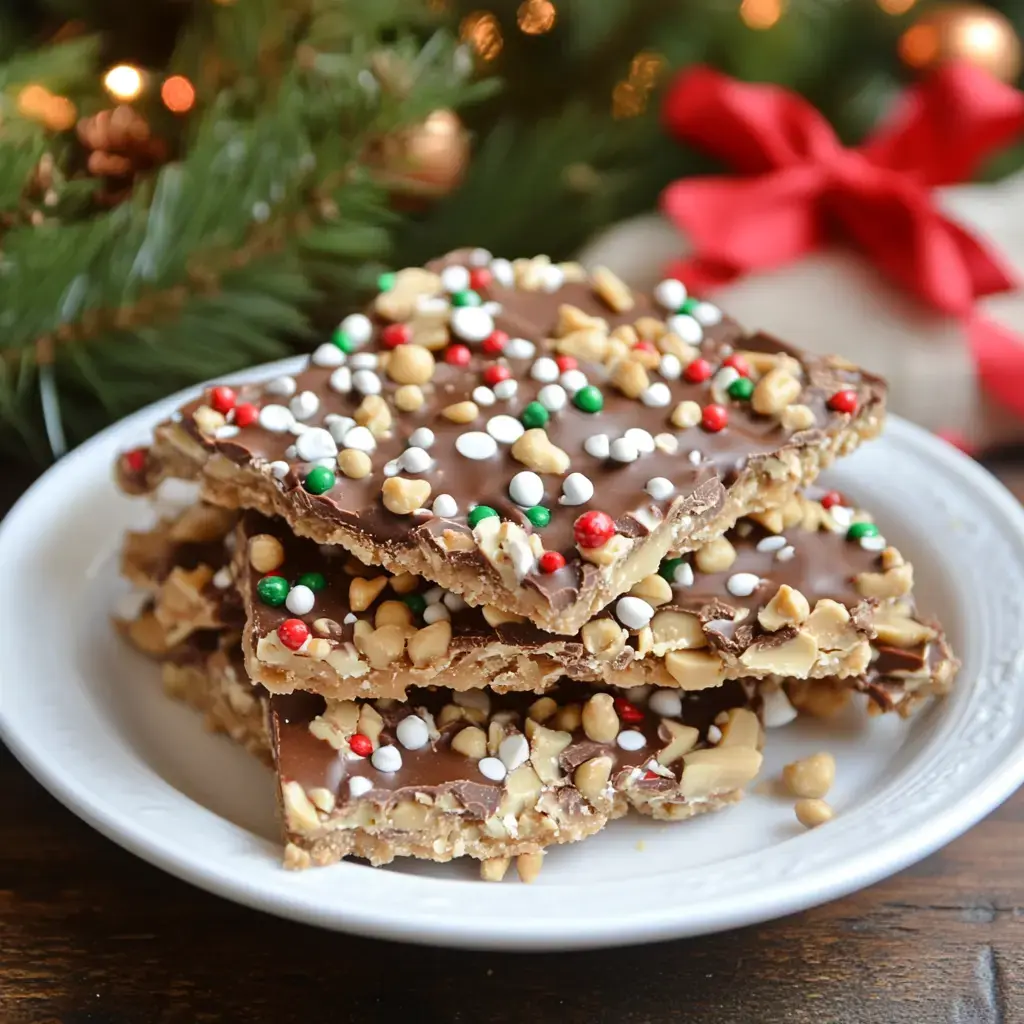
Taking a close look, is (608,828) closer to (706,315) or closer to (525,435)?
(525,435)

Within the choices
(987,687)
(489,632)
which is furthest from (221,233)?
(987,687)

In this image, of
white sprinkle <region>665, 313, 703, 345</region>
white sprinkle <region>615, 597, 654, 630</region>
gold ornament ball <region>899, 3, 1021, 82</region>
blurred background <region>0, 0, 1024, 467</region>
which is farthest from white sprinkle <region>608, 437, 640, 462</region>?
gold ornament ball <region>899, 3, 1021, 82</region>

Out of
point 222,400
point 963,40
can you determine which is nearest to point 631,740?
point 222,400

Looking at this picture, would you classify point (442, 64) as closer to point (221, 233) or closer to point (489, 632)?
point (221, 233)

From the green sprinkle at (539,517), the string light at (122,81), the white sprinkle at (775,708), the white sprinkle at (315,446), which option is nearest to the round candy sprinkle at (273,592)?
the white sprinkle at (315,446)

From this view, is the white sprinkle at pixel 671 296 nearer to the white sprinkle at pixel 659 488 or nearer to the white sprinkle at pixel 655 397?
the white sprinkle at pixel 655 397
